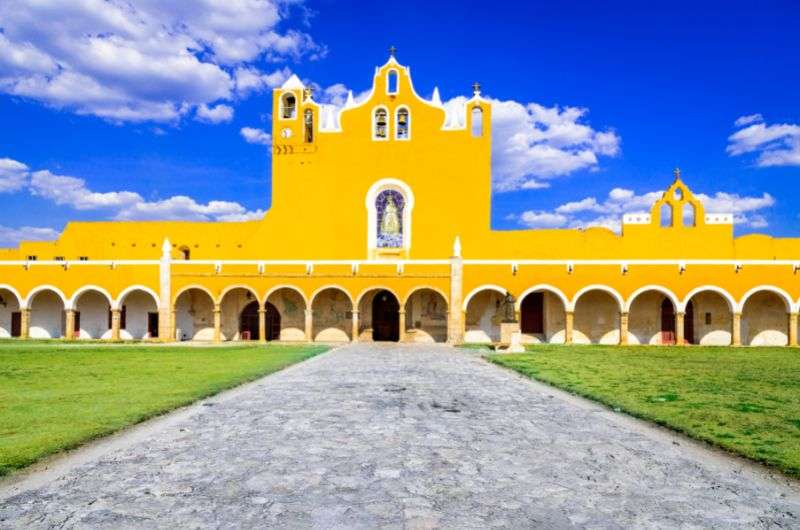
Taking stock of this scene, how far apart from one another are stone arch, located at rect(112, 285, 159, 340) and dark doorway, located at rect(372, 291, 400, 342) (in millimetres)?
10425

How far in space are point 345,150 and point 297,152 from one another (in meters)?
2.31

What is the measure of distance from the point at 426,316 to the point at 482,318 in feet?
8.26

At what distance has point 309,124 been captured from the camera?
1203 inches

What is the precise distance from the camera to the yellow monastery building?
Answer: 26859 mm

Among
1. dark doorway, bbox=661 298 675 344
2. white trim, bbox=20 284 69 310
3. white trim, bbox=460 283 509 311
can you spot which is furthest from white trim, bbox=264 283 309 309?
dark doorway, bbox=661 298 675 344

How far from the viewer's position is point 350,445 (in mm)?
6664

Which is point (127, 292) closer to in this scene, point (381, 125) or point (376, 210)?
point (376, 210)

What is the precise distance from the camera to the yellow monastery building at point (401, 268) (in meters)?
26.9

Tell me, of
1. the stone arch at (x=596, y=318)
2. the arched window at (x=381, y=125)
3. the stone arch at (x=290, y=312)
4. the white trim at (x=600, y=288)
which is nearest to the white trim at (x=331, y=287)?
the stone arch at (x=290, y=312)

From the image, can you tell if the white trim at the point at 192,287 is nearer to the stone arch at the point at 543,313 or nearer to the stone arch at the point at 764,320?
the stone arch at the point at 543,313

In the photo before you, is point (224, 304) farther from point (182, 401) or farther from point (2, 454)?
point (2, 454)

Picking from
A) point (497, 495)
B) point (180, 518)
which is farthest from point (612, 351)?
point (180, 518)

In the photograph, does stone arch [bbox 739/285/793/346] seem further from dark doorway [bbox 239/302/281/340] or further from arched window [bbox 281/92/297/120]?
arched window [bbox 281/92/297/120]

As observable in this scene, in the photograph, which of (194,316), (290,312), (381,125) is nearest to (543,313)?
(290,312)
